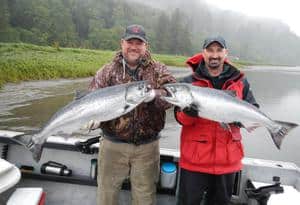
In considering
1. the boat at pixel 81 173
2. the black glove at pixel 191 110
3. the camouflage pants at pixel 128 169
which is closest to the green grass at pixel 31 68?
the boat at pixel 81 173

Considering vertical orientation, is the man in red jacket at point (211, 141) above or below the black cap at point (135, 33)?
below

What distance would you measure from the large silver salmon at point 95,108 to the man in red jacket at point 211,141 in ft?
1.58

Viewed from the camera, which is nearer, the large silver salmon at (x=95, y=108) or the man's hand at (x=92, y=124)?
the large silver salmon at (x=95, y=108)

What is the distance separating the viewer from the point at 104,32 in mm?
82250

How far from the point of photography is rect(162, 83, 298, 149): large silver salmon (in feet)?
10.9

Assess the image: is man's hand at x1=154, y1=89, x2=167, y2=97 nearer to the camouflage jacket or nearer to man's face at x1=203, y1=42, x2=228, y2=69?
the camouflage jacket

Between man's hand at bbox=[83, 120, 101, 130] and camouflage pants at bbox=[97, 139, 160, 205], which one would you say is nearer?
man's hand at bbox=[83, 120, 101, 130]

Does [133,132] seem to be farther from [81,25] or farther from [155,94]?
[81,25]

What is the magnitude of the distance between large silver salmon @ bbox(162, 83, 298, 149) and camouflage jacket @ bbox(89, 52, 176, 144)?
40cm

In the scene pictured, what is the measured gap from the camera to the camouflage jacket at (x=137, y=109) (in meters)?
3.71

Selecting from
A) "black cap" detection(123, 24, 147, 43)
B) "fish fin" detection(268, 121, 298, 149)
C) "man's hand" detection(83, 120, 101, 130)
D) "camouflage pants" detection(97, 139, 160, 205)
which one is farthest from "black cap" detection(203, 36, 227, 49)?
"man's hand" detection(83, 120, 101, 130)

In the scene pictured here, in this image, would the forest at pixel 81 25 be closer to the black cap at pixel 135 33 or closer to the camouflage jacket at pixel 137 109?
the camouflage jacket at pixel 137 109

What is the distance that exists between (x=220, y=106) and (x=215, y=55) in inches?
20.4

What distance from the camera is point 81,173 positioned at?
15.4 feet
